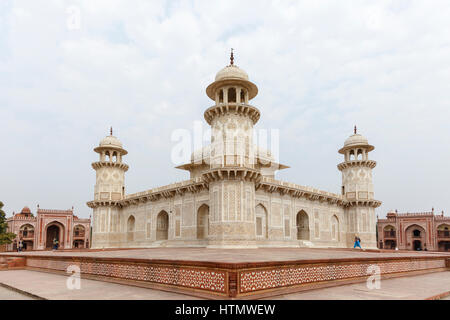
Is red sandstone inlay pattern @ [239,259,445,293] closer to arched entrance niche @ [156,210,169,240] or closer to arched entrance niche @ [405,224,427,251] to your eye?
arched entrance niche @ [156,210,169,240]

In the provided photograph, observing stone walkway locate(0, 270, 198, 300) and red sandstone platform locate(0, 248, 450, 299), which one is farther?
stone walkway locate(0, 270, 198, 300)

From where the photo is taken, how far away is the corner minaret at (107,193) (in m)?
32.0

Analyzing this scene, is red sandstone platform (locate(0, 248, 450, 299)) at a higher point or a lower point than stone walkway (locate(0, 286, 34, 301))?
higher

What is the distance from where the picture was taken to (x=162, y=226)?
96.6ft

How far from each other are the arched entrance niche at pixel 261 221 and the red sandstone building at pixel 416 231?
2815cm

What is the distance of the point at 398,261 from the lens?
10.7 metres

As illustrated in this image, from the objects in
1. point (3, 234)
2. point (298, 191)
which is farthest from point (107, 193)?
point (298, 191)

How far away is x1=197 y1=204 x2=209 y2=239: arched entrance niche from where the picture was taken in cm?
2455

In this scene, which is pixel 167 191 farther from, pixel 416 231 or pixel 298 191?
pixel 416 231

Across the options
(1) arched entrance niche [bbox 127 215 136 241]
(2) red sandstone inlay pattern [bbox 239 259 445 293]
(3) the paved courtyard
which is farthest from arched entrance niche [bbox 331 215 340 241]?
(2) red sandstone inlay pattern [bbox 239 259 445 293]

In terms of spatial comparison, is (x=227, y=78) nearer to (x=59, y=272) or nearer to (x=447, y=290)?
(x=59, y=272)

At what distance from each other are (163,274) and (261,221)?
58.0 feet

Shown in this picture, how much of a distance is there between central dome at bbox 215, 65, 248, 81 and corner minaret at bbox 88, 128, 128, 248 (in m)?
14.3
